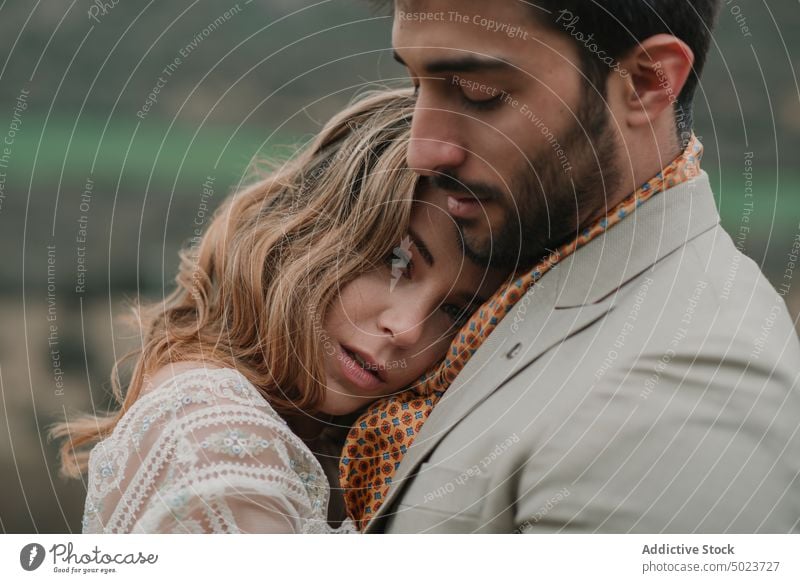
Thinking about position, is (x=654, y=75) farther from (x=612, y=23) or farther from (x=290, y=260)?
(x=290, y=260)

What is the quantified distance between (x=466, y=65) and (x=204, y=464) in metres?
0.50

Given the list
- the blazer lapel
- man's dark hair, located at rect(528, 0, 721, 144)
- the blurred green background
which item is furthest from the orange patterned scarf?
the blurred green background

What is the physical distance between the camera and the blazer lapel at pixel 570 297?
891 millimetres

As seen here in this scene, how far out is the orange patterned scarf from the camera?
92 centimetres

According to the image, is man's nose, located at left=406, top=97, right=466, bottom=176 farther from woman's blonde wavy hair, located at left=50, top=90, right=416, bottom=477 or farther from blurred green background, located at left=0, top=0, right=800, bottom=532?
blurred green background, located at left=0, top=0, right=800, bottom=532

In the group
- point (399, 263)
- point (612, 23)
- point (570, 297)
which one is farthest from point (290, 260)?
point (612, 23)

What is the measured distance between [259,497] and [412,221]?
1.16 feet

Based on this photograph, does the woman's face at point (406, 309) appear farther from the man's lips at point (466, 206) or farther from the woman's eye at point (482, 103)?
the woman's eye at point (482, 103)

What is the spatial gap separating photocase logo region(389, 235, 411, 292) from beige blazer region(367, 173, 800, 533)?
0.14m
